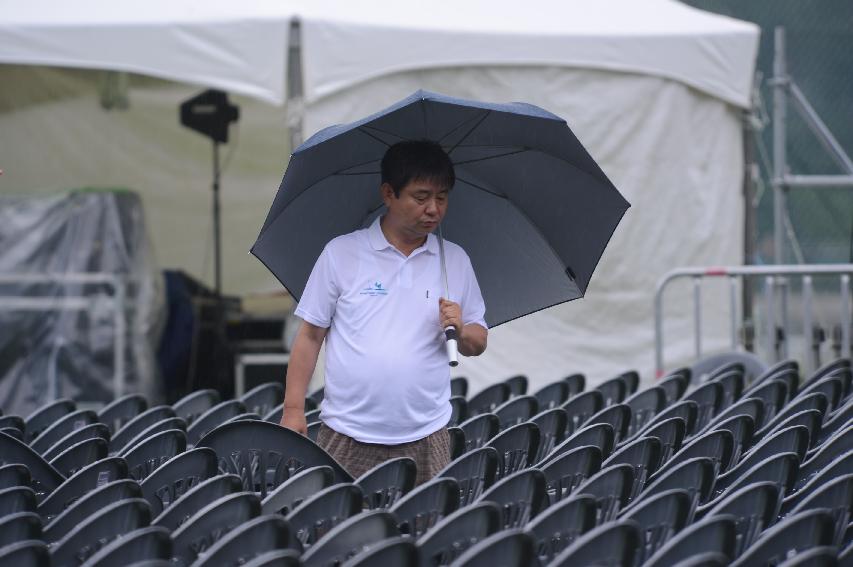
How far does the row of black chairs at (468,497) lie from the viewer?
10.3 ft

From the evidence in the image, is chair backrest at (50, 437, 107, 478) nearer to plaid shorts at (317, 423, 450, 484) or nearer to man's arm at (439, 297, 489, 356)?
plaid shorts at (317, 423, 450, 484)

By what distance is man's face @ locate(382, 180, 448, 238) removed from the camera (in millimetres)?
4473

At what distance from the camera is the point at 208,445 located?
173 inches

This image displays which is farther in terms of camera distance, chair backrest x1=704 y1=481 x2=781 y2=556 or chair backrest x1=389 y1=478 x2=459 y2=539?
chair backrest x1=389 y1=478 x2=459 y2=539

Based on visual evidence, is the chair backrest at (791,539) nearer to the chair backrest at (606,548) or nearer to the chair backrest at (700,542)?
the chair backrest at (700,542)

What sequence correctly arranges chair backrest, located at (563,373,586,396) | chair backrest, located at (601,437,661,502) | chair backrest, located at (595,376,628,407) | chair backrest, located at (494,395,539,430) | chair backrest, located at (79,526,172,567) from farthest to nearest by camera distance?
chair backrest, located at (563,373,586,396) → chair backrest, located at (595,376,628,407) → chair backrest, located at (494,395,539,430) → chair backrest, located at (601,437,661,502) → chair backrest, located at (79,526,172,567)

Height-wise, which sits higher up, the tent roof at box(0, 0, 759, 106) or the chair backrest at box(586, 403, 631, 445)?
the tent roof at box(0, 0, 759, 106)

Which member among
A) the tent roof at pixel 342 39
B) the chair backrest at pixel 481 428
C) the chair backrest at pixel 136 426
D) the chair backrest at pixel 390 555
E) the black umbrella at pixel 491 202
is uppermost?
the tent roof at pixel 342 39

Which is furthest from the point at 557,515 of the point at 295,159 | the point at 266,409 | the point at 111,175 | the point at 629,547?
the point at 111,175

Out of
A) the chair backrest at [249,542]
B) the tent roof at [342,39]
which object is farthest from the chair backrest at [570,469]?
the tent roof at [342,39]

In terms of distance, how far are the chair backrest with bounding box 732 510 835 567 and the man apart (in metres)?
1.56

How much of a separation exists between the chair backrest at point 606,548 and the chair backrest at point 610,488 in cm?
70

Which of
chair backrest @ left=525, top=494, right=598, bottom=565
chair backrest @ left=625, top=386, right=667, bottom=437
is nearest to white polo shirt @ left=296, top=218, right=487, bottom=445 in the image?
chair backrest @ left=525, top=494, right=598, bottom=565

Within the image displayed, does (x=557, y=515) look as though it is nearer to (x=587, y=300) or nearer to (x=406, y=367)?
(x=406, y=367)
